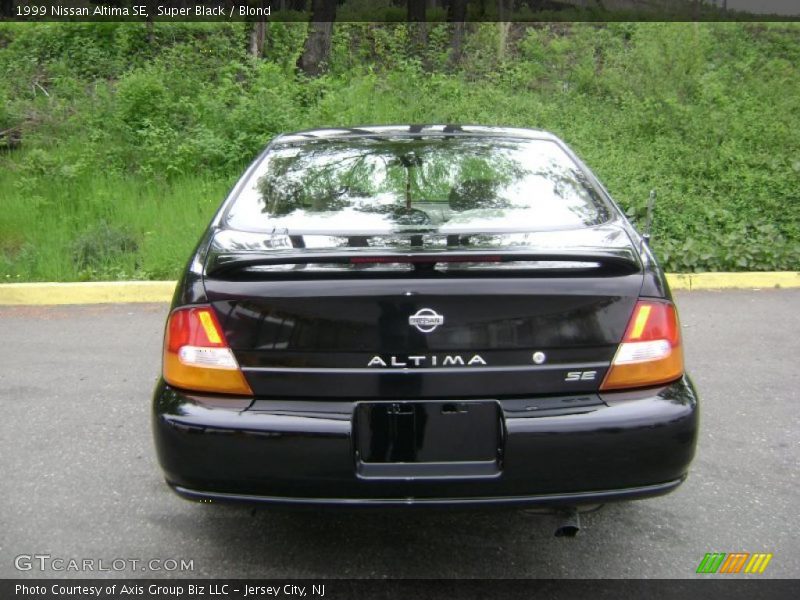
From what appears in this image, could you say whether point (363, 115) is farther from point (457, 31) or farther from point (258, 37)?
point (457, 31)

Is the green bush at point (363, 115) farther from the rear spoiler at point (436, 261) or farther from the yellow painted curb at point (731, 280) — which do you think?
the rear spoiler at point (436, 261)

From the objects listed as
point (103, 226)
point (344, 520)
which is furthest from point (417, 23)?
point (344, 520)

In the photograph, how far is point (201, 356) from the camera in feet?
8.29

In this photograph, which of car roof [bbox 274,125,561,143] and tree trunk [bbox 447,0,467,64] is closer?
car roof [bbox 274,125,561,143]

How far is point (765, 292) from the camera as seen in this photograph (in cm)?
723

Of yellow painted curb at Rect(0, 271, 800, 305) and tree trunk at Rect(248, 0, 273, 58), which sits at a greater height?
tree trunk at Rect(248, 0, 273, 58)

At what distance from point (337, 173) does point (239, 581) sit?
5.22 feet

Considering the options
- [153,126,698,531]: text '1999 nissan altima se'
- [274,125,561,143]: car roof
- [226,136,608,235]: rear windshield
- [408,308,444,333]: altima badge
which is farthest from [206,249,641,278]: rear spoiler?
[274,125,561,143]: car roof

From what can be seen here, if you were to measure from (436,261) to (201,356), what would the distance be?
774mm

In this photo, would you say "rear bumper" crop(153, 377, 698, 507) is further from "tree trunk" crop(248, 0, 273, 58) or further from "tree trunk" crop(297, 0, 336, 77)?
"tree trunk" crop(248, 0, 273, 58)

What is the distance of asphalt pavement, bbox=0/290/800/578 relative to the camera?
113 inches

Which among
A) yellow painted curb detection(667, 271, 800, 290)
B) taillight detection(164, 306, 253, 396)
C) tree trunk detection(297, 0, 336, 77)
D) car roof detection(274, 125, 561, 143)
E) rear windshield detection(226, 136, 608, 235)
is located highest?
tree trunk detection(297, 0, 336, 77)

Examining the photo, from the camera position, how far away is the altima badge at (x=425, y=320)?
2.40 m

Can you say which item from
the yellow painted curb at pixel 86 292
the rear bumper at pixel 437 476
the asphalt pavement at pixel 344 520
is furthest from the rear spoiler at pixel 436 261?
the yellow painted curb at pixel 86 292
